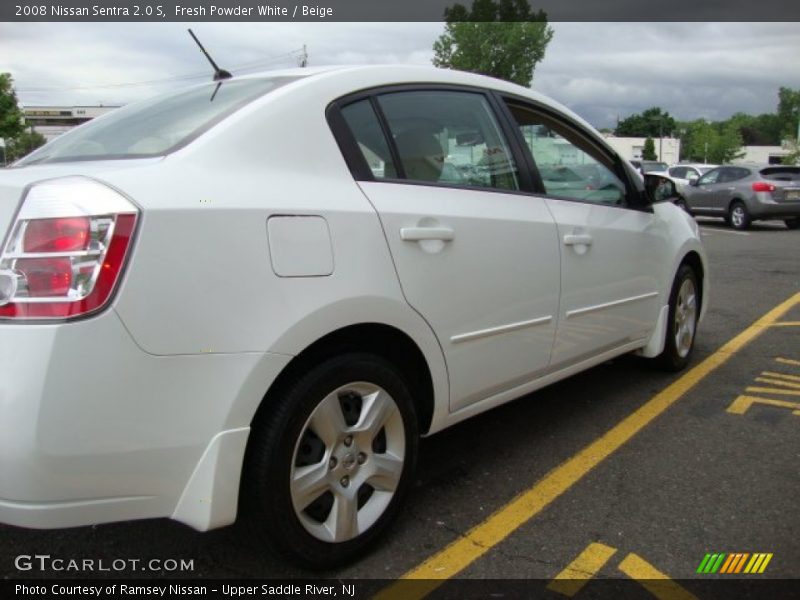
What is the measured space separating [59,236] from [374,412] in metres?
1.11

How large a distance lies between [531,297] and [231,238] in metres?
1.47

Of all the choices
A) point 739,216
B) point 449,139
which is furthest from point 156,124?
point 739,216

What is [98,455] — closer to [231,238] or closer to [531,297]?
[231,238]

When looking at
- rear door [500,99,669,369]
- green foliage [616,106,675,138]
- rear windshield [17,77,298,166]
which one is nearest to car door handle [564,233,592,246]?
rear door [500,99,669,369]

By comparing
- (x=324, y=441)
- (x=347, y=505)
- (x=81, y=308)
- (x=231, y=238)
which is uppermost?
(x=231, y=238)

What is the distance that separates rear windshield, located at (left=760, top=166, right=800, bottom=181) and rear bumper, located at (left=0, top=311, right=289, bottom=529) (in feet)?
53.7

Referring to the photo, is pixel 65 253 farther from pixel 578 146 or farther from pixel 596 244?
pixel 578 146

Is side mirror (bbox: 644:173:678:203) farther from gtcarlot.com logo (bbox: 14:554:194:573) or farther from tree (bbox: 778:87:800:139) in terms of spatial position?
tree (bbox: 778:87:800:139)

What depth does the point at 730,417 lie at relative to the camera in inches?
151

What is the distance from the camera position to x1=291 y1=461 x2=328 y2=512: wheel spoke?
7.09ft

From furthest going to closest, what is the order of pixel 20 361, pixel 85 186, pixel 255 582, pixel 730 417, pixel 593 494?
1. pixel 730 417
2. pixel 593 494
3. pixel 255 582
4. pixel 85 186
5. pixel 20 361

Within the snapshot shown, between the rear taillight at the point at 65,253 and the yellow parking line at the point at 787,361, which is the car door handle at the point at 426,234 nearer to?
the rear taillight at the point at 65,253

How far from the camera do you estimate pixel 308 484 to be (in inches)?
86.2

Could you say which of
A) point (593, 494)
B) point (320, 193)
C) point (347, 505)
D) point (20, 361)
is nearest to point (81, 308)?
point (20, 361)
